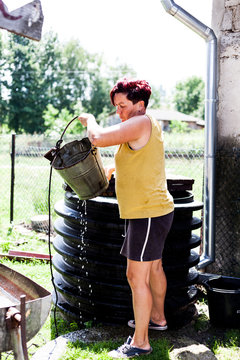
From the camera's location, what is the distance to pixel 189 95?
92812mm

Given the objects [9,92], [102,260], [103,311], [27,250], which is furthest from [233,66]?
[9,92]

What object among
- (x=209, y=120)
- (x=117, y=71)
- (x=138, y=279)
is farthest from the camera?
(x=117, y=71)

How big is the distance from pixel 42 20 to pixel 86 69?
68237 mm

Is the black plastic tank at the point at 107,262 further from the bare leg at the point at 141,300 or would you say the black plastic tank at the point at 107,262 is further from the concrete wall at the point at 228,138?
the concrete wall at the point at 228,138

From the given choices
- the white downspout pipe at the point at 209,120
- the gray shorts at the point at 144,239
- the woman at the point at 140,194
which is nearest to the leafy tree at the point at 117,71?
the white downspout pipe at the point at 209,120

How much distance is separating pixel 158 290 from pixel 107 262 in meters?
0.49

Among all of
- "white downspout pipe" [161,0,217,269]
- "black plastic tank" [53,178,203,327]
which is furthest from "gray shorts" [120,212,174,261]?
"white downspout pipe" [161,0,217,269]

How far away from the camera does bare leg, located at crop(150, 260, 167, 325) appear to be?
3285 millimetres

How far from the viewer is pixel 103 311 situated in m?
3.55

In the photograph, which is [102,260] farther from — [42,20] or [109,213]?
[42,20]

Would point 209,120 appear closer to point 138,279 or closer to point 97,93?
point 138,279

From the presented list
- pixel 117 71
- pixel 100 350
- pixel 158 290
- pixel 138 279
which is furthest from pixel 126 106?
pixel 117 71

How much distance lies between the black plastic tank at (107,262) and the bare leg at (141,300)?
50 cm

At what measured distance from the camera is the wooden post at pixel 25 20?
7.79ft
